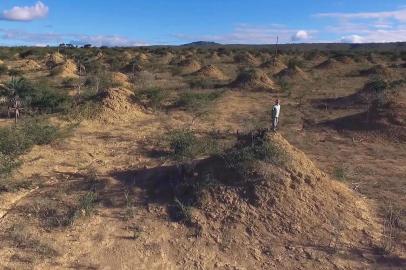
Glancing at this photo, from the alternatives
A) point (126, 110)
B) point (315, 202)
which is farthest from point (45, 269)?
point (126, 110)

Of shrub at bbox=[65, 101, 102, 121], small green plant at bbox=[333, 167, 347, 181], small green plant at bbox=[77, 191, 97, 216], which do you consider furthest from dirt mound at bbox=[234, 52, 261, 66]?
small green plant at bbox=[77, 191, 97, 216]

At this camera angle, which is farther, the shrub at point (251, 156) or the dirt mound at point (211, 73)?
the dirt mound at point (211, 73)

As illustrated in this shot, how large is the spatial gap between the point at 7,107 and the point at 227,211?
1028 centimetres

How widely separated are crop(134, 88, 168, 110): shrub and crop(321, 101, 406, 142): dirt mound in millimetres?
5639

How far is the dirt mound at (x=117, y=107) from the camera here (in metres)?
15.2

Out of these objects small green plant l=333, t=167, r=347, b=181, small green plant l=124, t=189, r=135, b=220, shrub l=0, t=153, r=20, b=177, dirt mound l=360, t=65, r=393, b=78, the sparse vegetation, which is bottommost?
small green plant l=124, t=189, r=135, b=220

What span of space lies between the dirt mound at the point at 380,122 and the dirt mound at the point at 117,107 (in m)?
5.84

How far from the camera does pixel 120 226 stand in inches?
294

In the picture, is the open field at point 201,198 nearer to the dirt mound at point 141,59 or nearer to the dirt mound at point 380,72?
the dirt mound at point 380,72

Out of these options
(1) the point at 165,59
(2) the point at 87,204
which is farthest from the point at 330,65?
(2) the point at 87,204

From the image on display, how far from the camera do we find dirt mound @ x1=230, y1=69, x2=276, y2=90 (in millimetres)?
22859

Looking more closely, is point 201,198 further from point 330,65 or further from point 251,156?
point 330,65

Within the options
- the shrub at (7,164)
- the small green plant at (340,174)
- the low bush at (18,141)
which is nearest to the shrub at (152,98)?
the low bush at (18,141)

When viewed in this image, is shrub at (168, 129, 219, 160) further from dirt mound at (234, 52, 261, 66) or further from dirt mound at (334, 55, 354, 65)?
dirt mound at (334, 55, 354, 65)
